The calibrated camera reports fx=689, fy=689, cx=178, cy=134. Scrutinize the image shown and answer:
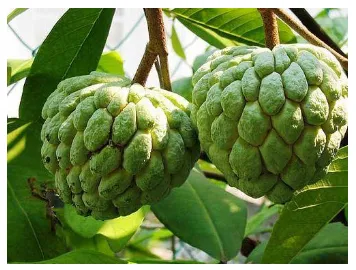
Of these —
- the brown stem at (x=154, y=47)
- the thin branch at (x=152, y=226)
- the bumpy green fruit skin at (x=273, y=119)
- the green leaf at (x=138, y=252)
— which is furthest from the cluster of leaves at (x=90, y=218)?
the thin branch at (x=152, y=226)

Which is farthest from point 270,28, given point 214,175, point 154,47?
point 214,175

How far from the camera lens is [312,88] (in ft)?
4.01

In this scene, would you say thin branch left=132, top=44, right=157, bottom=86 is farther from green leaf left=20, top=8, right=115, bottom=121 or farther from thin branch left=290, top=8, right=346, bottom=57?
thin branch left=290, top=8, right=346, bottom=57

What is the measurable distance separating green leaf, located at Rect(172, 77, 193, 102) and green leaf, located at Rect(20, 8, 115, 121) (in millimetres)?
419

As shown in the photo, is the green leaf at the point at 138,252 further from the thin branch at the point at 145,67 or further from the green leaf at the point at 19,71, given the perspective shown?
the thin branch at the point at 145,67

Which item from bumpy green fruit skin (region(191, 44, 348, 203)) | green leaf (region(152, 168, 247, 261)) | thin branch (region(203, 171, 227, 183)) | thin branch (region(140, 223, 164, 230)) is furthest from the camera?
thin branch (region(140, 223, 164, 230))

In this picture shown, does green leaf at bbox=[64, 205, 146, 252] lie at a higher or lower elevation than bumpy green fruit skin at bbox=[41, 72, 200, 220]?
lower

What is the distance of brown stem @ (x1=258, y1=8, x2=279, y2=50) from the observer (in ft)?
4.80

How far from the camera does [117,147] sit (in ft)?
4.27

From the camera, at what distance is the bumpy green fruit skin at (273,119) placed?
47.0 inches

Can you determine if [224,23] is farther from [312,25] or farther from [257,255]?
[257,255]

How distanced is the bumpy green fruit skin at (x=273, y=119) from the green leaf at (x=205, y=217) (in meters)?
0.50

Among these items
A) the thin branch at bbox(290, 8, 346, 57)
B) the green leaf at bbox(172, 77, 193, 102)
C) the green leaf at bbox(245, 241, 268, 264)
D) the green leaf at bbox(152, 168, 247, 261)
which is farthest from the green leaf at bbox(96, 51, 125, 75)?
the green leaf at bbox(245, 241, 268, 264)

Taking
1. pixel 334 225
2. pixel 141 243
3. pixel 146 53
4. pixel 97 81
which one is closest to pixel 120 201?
pixel 97 81
